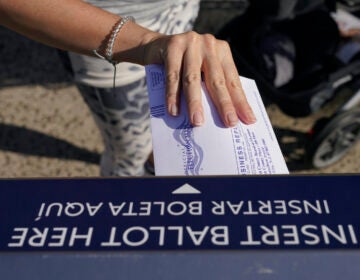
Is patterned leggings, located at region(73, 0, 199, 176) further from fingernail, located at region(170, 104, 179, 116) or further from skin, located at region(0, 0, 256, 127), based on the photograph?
fingernail, located at region(170, 104, 179, 116)

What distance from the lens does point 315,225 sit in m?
0.81

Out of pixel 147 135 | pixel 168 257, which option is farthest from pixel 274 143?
pixel 147 135

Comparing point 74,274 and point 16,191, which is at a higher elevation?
point 16,191

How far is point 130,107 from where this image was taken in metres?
2.05

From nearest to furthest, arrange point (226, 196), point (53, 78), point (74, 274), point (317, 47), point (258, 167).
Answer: point (74, 274) → point (226, 196) → point (258, 167) → point (317, 47) → point (53, 78)

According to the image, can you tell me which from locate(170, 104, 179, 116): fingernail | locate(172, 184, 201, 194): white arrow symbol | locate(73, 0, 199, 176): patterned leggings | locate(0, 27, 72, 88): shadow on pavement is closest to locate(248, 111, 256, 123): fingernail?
locate(170, 104, 179, 116): fingernail

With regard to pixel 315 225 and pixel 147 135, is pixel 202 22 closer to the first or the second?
pixel 147 135

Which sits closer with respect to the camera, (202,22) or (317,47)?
(317,47)

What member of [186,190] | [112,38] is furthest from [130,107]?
[186,190]

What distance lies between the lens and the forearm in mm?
1378

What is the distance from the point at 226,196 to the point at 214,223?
65 mm

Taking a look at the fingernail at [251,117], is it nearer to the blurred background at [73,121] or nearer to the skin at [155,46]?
the skin at [155,46]

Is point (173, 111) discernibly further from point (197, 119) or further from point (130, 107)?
point (130, 107)

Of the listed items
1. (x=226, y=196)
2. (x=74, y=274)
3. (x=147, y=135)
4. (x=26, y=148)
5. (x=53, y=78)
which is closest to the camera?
(x=74, y=274)
